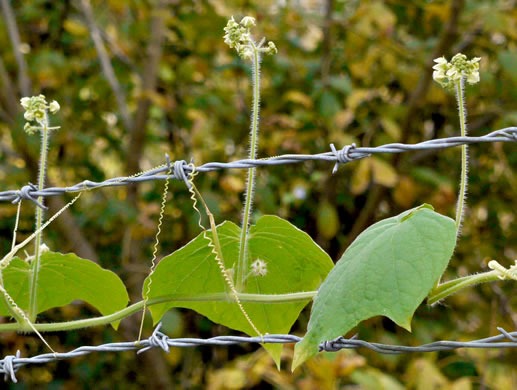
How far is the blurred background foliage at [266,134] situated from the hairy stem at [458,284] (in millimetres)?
1545

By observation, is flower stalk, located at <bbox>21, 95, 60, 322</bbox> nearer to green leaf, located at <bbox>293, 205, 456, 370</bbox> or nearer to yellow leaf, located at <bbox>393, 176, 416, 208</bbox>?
green leaf, located at <bbox>293, 205, 456, 370</bbox>

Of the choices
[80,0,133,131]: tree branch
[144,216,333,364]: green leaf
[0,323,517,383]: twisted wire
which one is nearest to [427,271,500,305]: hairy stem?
[0,323,517,383]: twisted wire

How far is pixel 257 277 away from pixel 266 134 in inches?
78.5

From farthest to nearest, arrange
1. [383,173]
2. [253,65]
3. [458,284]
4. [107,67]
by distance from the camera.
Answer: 1. [107,67]
2. [383,173]
3. [253,65]
4. [458,284]

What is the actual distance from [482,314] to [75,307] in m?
1.97

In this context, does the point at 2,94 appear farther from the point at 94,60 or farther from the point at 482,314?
the point at 482,314

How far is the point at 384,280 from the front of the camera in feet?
2.91

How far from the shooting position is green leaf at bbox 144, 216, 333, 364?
3.77 feet

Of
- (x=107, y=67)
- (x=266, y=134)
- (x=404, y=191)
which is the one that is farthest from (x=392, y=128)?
(x=107, y=67)

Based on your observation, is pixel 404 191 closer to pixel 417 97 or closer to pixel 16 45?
pixel 417 97

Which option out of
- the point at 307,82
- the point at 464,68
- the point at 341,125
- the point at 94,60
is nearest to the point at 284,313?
the point at 464,68

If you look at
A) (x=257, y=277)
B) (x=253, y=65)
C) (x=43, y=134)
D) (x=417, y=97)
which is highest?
(x=253, y=65)

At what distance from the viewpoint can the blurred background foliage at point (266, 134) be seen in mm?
2764

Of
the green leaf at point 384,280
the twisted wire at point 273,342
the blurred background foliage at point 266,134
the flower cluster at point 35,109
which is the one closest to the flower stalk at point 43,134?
the flower cluster at point 35,109
